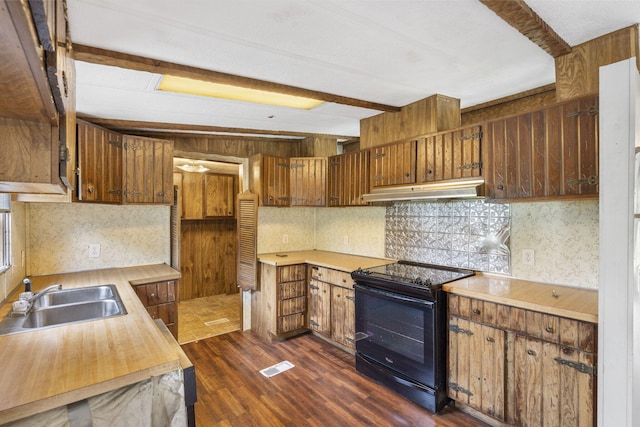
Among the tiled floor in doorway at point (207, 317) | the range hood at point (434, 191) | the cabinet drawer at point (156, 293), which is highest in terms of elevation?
the range hood at point (434, 191)

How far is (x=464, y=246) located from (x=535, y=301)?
35.7 inches

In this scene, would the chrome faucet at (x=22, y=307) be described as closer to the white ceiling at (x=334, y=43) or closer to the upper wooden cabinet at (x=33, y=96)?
the upper wooden cabinet at (x=33, y=96)

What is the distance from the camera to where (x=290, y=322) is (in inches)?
143

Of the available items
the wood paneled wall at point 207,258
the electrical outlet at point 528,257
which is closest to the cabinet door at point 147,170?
the wood paneled wall at point 207,258

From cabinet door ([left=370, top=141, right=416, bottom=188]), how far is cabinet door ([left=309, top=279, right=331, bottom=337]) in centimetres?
124

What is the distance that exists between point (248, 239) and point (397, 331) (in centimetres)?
209

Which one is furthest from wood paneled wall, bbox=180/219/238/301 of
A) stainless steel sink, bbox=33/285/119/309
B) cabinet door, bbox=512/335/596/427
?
cabinet door, bbox=512/335/596/427

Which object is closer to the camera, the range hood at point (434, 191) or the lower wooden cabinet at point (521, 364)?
the lower wooden cabinet at point (521, 364)

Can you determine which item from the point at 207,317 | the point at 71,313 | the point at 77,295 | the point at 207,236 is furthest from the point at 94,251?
the point at 207,236

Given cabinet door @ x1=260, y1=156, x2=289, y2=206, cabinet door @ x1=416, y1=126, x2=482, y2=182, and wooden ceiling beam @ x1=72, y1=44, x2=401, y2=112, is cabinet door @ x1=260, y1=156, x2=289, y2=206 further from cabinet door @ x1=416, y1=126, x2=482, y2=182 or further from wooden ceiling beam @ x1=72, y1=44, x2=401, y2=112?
cabinet door @ x1=416, y1=126, x2=482, y2=182

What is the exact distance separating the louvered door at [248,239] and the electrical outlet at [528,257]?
2.69m

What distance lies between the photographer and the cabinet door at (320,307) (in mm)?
3428

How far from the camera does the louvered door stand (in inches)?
151

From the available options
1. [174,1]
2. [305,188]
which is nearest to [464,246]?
[305,188]
